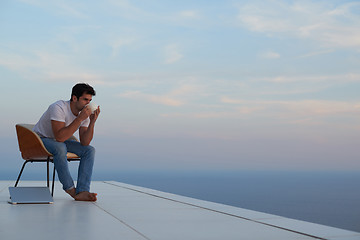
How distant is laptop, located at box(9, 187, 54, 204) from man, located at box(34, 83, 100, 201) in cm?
15

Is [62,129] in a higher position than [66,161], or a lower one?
higher

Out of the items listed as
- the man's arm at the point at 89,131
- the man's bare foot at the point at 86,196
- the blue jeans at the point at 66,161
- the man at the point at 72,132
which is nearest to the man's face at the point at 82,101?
the man at the point at 72,132

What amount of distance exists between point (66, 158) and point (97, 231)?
4.39 ft

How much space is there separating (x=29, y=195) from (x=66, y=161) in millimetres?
358

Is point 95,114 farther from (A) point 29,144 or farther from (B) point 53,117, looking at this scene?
(A) point 29,144

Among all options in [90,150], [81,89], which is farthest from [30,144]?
[81,89]

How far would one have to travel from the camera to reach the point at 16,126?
125 inches

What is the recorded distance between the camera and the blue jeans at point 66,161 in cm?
300

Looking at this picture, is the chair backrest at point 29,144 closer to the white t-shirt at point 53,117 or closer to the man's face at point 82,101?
the white t-shirt at point 53,117

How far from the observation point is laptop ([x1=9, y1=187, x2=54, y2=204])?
296 cm

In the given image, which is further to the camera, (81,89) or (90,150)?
(90,150)

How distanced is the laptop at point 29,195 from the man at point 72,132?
0.15 m

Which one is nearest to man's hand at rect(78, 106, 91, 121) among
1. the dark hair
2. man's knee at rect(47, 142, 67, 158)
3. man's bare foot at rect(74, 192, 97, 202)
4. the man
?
the man

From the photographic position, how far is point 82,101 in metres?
3.03
